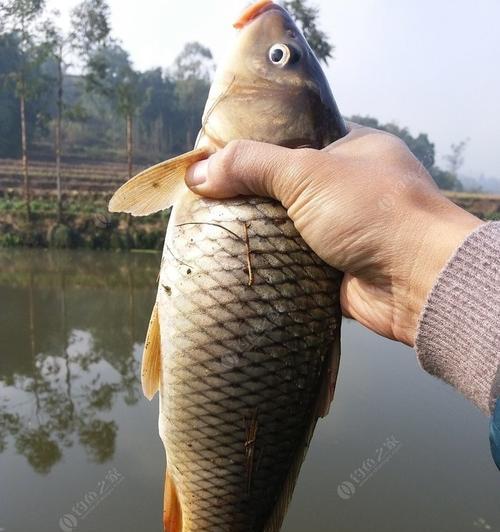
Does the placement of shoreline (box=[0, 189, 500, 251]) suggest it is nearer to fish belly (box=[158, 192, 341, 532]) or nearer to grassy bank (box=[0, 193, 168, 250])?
grassy bank (box=[0, 193, 168, 250])

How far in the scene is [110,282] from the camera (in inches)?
444

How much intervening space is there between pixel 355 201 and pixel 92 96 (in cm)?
3242

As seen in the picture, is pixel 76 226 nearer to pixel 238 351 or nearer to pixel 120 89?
pixel 120 89

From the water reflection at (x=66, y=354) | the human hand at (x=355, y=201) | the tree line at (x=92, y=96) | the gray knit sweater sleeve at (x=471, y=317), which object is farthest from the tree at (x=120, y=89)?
the gray knit sweater sleeve at (x=471, y=317)

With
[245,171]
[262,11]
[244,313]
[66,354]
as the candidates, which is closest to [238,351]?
[244,313]

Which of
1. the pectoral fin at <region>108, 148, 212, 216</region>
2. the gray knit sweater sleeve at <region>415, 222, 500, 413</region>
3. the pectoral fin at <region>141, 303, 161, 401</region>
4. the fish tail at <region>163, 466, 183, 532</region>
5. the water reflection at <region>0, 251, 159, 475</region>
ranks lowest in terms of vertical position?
the water reflection at <region>0, 251, 159, 475</region>

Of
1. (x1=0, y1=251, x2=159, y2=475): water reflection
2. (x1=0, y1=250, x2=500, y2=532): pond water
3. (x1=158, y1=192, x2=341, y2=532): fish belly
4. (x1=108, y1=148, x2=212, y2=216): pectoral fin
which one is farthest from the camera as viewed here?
(x1=0, y1=251, x2=159, y2=475): water reflection

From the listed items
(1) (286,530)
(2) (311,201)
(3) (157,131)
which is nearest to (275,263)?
(2) (311,201)

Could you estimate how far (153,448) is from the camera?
472 centimetres

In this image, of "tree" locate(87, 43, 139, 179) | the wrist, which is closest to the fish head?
the wrist

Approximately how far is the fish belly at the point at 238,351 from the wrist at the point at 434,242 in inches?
9.2

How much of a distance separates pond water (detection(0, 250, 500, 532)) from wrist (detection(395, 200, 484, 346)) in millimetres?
3177

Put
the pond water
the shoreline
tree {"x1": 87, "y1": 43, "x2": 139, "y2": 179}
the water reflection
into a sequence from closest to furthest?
1. the pond water
2. the water reflection
3. the shoreline
4. tree {"x1": 87, "y1": 43, "x2": 139, "y2": 179}

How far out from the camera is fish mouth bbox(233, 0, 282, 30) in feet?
5.08
